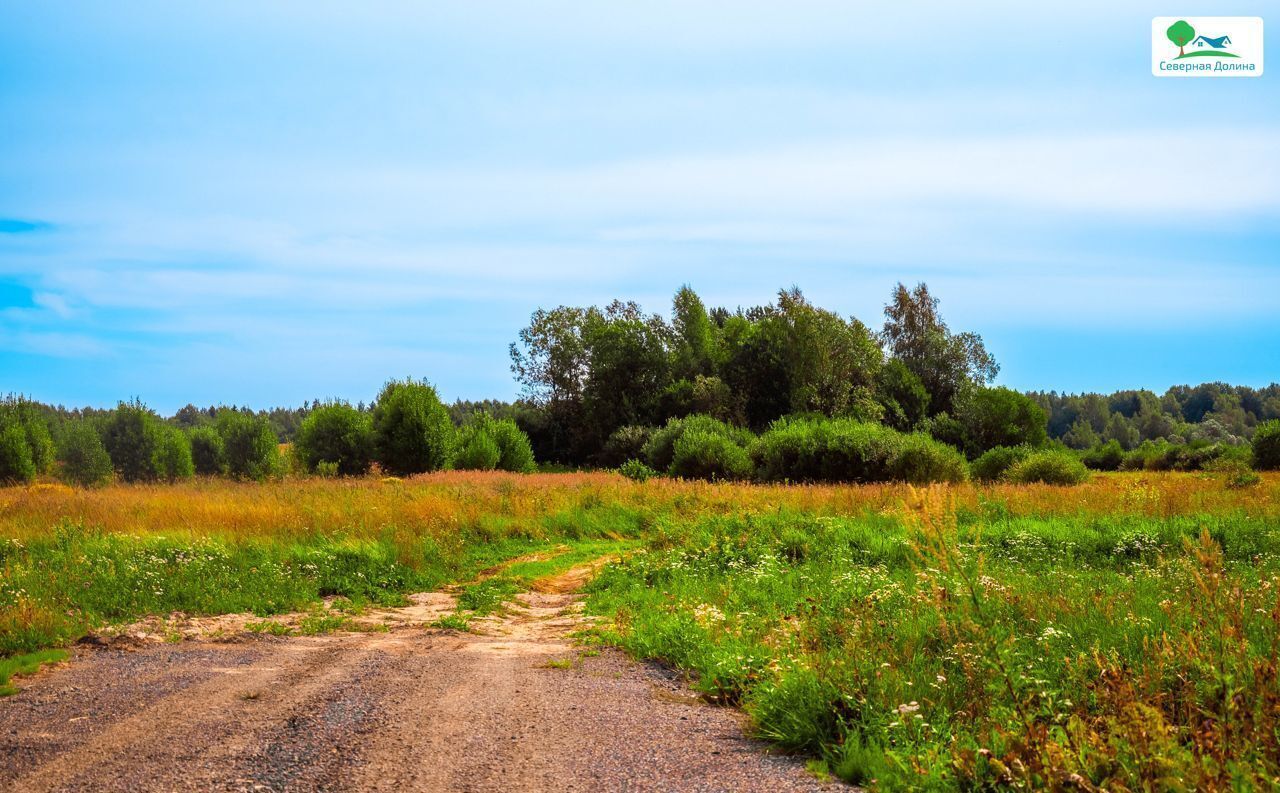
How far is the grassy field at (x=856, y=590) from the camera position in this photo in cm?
482

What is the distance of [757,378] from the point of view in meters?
54.7

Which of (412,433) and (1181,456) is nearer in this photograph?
(412,433)

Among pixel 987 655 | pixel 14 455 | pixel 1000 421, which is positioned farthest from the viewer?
pixel 1000 421

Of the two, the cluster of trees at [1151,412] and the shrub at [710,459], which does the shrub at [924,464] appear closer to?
the shrub at [710,459]

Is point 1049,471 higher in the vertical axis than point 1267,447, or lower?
lower

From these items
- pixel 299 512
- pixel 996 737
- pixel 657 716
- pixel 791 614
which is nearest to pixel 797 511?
pixel 791 614

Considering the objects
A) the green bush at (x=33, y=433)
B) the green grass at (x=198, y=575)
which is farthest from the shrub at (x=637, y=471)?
the green bush at (x=33, y=433)

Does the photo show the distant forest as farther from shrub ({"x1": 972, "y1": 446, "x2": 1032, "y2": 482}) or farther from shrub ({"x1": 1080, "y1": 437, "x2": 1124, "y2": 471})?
shrub ({"x1": 972, "y1": 446, "x2": 1032, "y2": 482})

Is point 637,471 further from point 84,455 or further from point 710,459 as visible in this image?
point 84,455

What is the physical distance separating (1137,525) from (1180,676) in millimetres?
10717

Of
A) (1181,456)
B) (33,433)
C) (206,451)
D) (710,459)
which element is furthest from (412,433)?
(1181,456)

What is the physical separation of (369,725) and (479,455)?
37103mm

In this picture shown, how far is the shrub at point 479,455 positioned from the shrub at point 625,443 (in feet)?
31.5

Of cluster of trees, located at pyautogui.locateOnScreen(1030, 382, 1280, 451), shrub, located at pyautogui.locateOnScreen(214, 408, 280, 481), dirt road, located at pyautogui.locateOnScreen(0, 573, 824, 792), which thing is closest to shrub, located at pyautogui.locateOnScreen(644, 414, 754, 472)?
shrub, located at pyautogui.locateOnScreen(214, 408, 280, 481)
